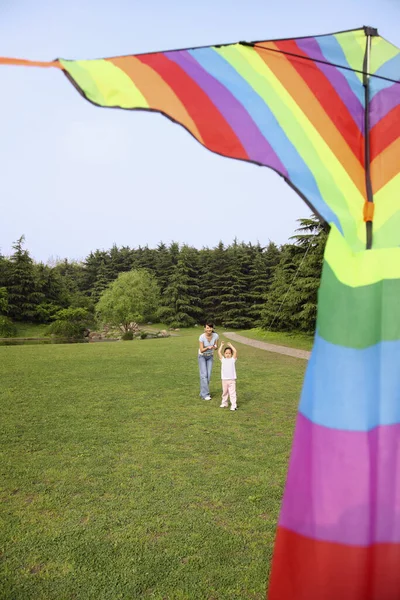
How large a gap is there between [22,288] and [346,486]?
34471 millimetres

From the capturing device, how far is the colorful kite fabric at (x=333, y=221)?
4.09 feet

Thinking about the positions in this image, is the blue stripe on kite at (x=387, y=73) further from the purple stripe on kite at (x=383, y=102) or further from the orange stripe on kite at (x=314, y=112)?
the orange stripe on kite at (x=314, y=112)

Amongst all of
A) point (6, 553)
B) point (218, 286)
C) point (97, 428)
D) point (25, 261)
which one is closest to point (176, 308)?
point (218, 286)

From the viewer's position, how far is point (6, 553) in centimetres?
287

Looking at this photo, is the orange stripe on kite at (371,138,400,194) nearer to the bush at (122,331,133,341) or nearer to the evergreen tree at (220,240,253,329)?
the bush at (122,331,133,341)

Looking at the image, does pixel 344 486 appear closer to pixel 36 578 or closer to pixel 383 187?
pixel 383 187

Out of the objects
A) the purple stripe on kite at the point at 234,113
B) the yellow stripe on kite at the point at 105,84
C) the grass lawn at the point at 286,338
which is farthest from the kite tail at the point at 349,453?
the grass lawn at the point at 286,338

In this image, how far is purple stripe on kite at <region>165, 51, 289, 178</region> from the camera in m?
1.38

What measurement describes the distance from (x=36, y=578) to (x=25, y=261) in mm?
33692

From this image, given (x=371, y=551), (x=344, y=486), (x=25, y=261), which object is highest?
(x=25, y=261)

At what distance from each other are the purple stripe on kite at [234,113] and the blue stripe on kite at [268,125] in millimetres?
15

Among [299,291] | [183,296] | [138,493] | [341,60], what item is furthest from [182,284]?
[341,60]

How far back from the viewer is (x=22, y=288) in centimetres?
3269

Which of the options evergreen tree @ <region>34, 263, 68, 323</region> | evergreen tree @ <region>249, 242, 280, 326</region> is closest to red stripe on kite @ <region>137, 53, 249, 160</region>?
evergreen tree @ <region>34, 263, 68, 323</region>
